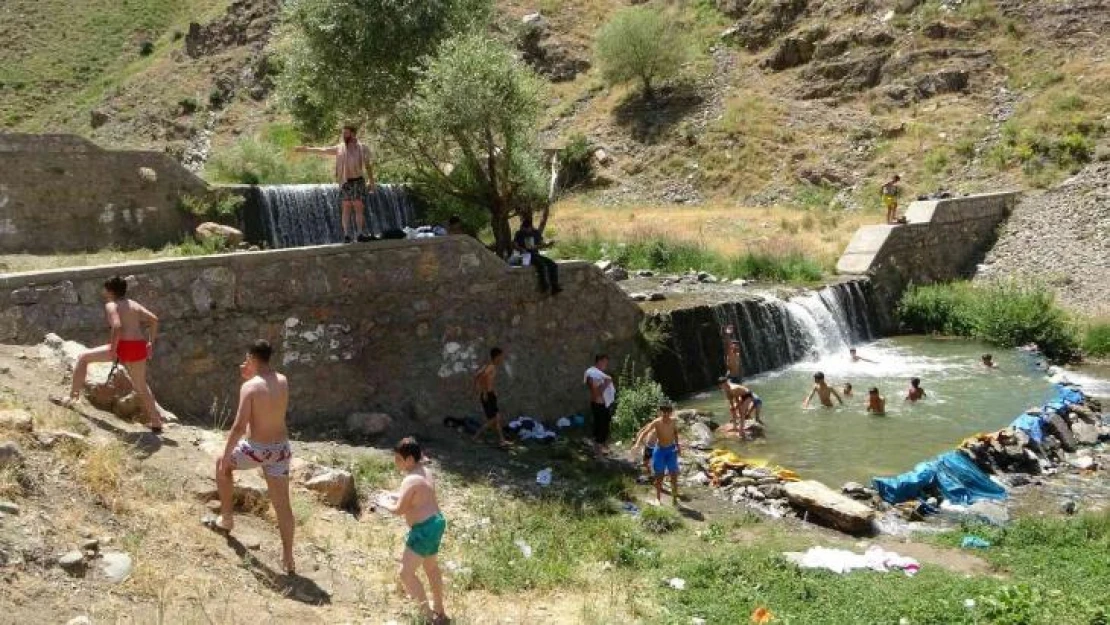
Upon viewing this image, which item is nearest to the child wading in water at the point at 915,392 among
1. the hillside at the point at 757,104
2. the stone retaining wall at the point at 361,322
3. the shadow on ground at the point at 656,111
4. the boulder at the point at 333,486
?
the stone retaining wall at the point at 361,322

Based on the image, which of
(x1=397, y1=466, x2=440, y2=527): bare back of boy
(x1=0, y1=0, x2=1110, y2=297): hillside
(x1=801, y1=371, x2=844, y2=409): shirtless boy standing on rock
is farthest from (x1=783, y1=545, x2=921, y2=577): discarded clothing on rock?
(x1=0, y1=0, x2=1110, y2=297): hillside

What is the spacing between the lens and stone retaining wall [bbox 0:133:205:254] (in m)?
15.6

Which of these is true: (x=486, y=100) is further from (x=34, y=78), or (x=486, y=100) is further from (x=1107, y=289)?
(x=34, y=78)

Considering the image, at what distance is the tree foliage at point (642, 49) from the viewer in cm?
3684

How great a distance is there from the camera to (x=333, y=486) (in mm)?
8281

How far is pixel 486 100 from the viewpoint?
15.3m

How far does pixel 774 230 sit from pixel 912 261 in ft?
14.4

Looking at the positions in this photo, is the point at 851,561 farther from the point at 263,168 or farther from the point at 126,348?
the point at 263,168

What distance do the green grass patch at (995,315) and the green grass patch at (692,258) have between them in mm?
2377

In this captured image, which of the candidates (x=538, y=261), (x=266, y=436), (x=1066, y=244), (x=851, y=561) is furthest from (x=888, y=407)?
(x=266, y=436)

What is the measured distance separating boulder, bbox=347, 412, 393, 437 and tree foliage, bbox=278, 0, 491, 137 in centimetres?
968

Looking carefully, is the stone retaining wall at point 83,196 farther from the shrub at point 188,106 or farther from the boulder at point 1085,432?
the shrub at point 188,106

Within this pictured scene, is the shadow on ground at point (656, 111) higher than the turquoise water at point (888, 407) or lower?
higher

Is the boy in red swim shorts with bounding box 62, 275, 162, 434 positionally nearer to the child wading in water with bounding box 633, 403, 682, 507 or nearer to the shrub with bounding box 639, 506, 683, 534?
the shrub with bounding box 639, 506, 683, 534
